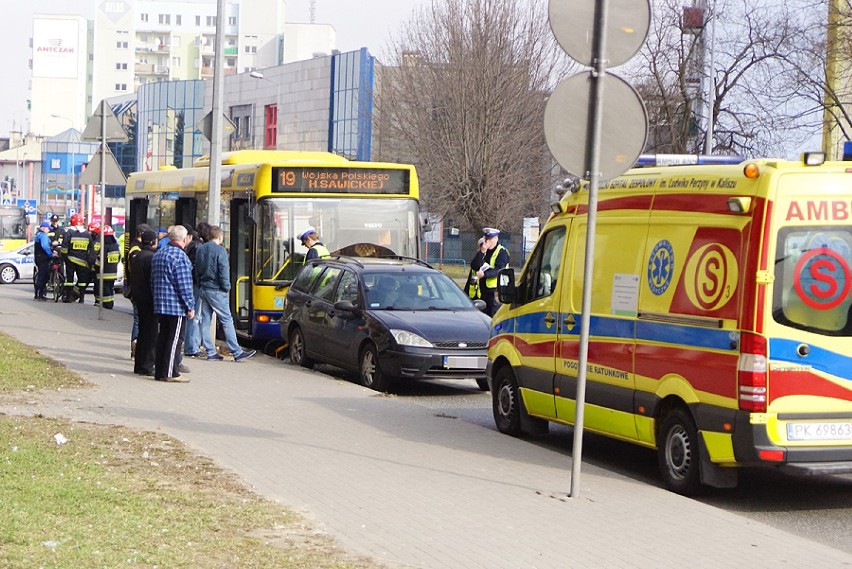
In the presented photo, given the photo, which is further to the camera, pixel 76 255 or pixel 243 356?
pixel 76 255

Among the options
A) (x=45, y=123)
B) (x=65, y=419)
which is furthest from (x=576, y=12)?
(x=45, y=123)

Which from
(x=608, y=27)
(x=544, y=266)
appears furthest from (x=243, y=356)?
(x=608, y=27)

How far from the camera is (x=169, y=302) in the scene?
1449 centimetres

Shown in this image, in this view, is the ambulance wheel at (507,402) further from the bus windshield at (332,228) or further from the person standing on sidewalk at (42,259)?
the person standing on sidewalk at (42,259)

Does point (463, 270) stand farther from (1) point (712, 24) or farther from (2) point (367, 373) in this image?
(2) point (367, 373)

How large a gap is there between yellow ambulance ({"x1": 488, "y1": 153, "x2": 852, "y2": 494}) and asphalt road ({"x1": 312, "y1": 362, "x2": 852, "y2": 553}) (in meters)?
0.38

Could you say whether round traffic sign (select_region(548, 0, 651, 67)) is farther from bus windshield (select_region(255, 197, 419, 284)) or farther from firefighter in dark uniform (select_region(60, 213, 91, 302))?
firefighter in dark uniform (select_region(60, 213, 91, 302))

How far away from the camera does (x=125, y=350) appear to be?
18609mm

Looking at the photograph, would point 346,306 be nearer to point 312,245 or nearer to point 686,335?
point 312,245

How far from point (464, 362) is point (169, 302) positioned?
335 cm

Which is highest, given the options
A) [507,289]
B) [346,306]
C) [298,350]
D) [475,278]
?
[507,289]

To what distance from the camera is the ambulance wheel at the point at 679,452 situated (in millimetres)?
8992

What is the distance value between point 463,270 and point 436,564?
4781 centimetres

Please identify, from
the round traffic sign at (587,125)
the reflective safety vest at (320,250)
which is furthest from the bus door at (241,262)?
the round traffic sign at (587,125)
